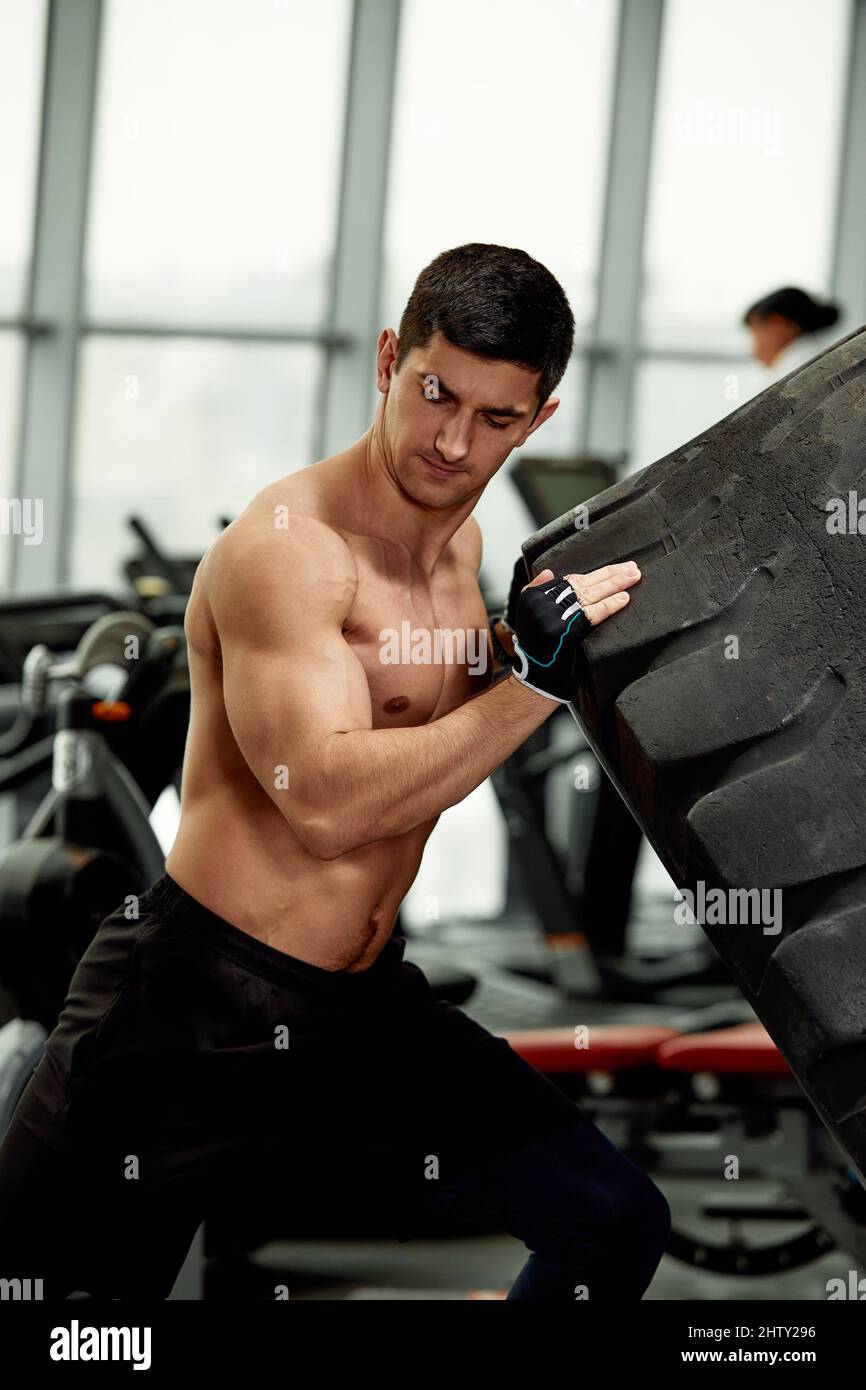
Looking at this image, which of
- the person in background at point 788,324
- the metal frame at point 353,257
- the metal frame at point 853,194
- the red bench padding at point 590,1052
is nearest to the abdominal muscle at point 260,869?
the red bench padding at point 590,1052

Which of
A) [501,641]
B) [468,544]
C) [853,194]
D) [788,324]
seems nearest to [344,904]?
[501,641]

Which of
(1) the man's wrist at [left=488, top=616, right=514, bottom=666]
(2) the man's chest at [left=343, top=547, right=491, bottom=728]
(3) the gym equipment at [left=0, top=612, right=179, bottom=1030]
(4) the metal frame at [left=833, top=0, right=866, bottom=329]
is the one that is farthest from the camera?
(4) the metal frame at [left=833, top=0, right=866, bottom=329]

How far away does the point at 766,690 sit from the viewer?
4.09 feet

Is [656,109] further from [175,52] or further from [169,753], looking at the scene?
[169,753]

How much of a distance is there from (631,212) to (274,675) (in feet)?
17.1

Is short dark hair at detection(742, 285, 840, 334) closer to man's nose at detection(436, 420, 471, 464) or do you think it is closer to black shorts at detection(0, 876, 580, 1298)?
man's nose at detection(436, 420, 471, 464)

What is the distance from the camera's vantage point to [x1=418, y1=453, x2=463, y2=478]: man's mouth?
1.49 metres

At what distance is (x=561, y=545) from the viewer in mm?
1395

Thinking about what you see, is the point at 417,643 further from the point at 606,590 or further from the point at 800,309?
the point at 800,309

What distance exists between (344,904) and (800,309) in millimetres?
2536

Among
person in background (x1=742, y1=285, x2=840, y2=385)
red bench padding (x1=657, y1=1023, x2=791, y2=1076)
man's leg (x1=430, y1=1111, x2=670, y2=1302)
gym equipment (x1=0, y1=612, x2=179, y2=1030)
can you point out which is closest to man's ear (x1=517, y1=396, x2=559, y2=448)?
man's leg (x1=430, y1=1111, x2=670, y2=1302)

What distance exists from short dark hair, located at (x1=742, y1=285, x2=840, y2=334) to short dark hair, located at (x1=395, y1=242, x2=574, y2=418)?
2.25 meters

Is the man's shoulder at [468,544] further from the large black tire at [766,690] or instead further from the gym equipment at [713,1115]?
the gym equipment at [713,1115]
